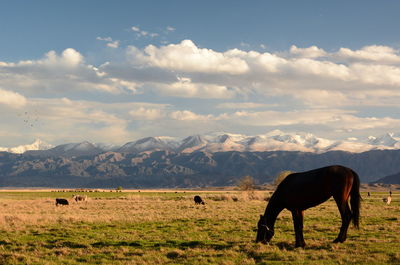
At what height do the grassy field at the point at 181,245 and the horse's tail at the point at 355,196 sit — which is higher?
the horse's tail at the point at 355,196

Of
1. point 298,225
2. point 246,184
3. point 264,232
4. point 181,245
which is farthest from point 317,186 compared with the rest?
point 246,184

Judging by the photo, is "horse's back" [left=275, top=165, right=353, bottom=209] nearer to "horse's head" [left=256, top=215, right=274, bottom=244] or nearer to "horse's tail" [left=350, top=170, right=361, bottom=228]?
"horse's tail" [left=350, top=170, right=361, bottom=228]

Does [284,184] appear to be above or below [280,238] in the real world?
above

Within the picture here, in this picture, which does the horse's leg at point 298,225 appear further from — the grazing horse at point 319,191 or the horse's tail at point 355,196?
the horse's tail at point 355,196

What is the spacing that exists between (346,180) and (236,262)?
6508mm

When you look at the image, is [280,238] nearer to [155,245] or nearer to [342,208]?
[342,208]

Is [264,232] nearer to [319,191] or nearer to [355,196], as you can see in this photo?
[319,191]

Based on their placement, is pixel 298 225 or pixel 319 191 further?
pixel 298 225

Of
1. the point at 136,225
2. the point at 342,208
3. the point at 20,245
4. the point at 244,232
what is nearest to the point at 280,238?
the point at 244,232

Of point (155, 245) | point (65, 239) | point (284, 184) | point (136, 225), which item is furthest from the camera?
point (136, 225)

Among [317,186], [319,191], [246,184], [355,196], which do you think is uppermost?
[317,186]

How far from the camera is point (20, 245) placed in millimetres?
21875

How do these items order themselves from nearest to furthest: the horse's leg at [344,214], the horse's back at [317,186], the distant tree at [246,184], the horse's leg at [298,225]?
the horse's back at [317,186], the horse's leg at [344,214], the horse's leg at [298,225], the distant tree at [246,184]

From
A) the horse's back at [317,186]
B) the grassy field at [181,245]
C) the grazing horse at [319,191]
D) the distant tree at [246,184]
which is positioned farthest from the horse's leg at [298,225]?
the distant tree at [246,184]
